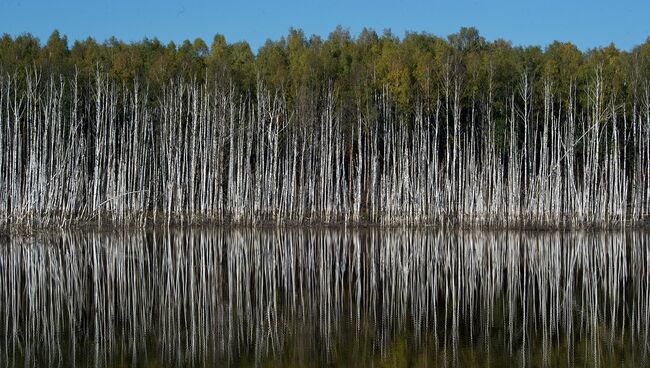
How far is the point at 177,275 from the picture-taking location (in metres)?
14.5

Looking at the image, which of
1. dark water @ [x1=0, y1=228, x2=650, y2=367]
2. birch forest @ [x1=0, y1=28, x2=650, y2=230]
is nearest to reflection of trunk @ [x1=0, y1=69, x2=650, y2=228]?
birch forest @ [x1=0, y1=28, x2=650, y2=230]

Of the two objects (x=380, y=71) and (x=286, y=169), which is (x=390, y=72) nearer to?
(x=380, y=71)

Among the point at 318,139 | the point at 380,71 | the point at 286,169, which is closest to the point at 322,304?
the point at 286,169

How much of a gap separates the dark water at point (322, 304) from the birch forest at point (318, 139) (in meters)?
5.58

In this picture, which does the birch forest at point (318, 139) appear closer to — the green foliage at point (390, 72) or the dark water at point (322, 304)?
the green foliage at point (390, 72)

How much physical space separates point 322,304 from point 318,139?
22492mm

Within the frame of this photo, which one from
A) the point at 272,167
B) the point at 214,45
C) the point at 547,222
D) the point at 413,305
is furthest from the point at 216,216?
the point at 214,45

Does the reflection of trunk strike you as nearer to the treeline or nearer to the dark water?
the treeline

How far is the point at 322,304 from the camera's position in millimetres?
11414

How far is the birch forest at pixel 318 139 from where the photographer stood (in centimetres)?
2544

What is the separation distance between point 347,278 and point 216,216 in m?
13.9

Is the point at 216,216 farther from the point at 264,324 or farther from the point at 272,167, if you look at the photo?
the point at 264,324

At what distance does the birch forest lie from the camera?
25438mm

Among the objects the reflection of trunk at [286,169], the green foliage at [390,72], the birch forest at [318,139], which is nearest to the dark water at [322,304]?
the reflection of trunk at [286,169]
